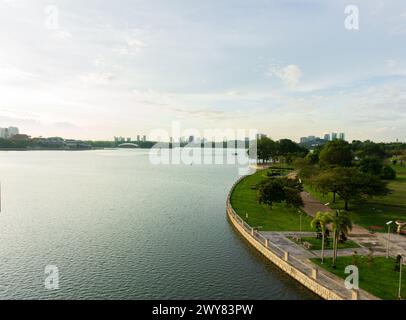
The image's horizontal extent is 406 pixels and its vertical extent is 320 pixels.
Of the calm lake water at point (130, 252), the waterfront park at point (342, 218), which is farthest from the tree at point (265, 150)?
the calm lake water at point (130, 252)

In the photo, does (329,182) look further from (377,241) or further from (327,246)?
(327,246)

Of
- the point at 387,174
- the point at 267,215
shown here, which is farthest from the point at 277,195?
the point at 387,174

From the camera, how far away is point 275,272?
1442 inches

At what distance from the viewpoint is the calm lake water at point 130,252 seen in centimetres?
3256

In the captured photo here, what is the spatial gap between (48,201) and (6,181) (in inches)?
1645

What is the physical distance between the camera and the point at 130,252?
4247 cm

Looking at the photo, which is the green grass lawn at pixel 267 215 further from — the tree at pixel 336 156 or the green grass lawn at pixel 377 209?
the tree at pixel 336 156

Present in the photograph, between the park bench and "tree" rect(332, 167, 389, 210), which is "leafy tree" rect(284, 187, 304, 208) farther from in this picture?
the park bench

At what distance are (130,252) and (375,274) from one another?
89.1 feet

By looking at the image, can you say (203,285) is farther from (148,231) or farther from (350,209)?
(350,209)

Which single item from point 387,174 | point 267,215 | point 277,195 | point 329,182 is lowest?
point 267,215

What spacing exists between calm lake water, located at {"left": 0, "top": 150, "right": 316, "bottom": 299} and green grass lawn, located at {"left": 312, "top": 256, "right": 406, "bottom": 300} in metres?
4.81

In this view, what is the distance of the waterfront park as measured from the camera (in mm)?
34000

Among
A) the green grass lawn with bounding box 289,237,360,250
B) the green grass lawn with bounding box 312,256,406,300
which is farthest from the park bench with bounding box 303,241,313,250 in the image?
the green grass lawn with bounding box 312,256,406,300
